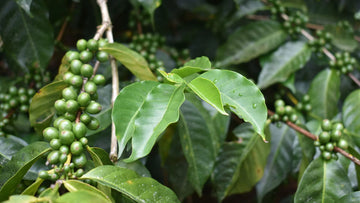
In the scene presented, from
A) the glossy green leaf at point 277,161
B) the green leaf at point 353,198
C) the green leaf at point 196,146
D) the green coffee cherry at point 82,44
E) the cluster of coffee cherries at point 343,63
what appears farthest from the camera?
the cluster of coffee cherries at point 343,63

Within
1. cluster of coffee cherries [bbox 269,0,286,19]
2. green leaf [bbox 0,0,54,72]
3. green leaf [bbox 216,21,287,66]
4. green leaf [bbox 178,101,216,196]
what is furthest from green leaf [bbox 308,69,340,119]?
green leaf [bbox 0,0,54,72]

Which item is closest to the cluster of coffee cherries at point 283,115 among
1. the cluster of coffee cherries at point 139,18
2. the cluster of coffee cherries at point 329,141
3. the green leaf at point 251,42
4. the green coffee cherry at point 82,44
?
the cluster of coffee cherries at point 329,141

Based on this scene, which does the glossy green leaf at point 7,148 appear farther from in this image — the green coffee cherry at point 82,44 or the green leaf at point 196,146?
the green leaf at point 196,146

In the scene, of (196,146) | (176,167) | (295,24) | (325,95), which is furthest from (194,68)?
(295,24)

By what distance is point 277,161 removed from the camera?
114 centimetres

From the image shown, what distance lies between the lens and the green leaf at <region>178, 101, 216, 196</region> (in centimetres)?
96

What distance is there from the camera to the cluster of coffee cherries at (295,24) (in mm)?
1324

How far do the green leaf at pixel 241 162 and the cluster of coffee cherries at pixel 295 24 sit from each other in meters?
0.50

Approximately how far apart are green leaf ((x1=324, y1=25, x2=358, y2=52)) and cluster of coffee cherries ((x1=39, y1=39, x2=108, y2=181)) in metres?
1.00

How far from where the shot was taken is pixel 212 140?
1009mm

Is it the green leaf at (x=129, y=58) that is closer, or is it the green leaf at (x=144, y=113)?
the green leaf at (x=144, y=113)

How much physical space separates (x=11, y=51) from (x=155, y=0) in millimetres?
481

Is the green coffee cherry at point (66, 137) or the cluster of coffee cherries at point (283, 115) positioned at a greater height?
the green coffee cherry at point (66, 137)

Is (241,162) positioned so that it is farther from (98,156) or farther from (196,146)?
(98,156)
